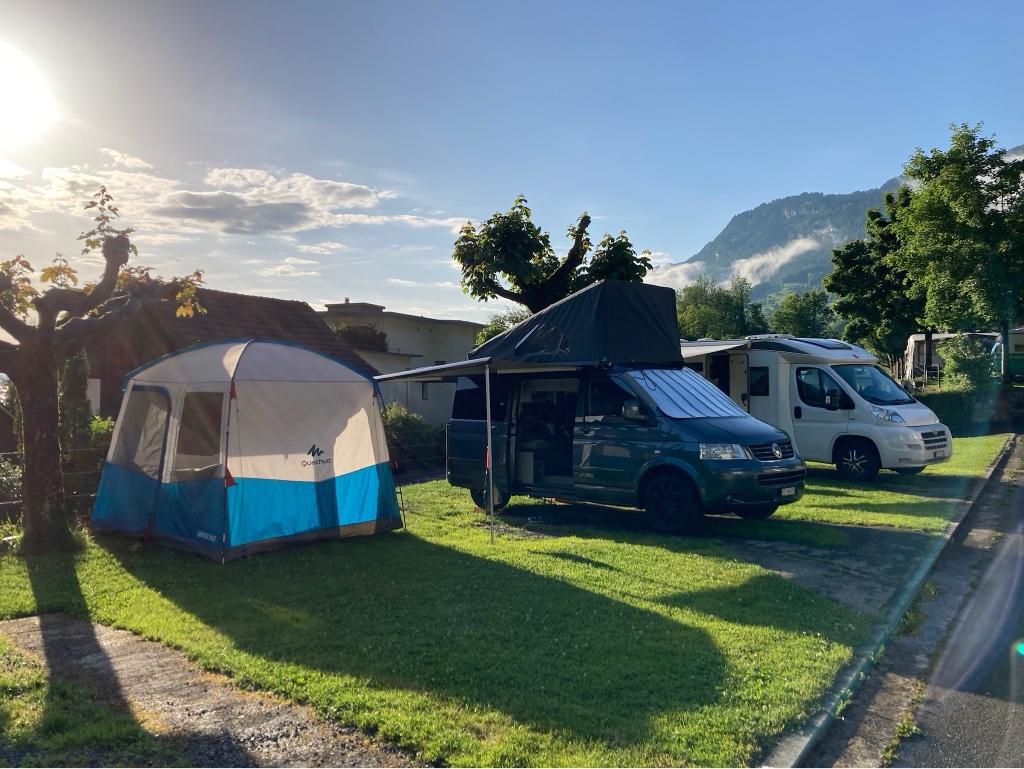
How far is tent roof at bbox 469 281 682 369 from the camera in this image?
1100 centimetres

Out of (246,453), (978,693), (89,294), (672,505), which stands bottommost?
(978,693)

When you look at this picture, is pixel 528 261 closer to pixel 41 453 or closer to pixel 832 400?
pixel 832 400

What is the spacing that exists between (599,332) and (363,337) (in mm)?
18410

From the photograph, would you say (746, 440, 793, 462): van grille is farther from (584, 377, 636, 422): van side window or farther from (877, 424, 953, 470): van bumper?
(877, 424, 953, 470): van bumper

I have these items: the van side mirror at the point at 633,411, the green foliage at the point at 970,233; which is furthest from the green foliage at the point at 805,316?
the van side mirror at the point at 633,411

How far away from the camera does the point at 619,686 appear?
A: 15.6 ft

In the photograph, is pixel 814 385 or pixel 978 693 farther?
pixel 814 385

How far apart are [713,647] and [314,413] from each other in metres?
5.84

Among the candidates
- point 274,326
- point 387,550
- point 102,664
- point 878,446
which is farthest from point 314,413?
point 274,326

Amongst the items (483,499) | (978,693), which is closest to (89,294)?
(483,499)

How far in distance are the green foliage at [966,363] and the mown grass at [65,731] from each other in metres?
26.9

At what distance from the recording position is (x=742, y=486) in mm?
9078

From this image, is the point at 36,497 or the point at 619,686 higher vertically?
the point at 36,497

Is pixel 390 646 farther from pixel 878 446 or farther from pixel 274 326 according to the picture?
pixel 274 326
